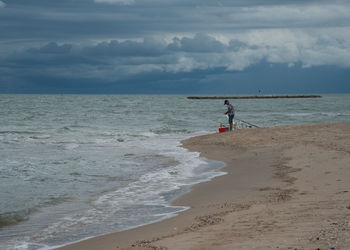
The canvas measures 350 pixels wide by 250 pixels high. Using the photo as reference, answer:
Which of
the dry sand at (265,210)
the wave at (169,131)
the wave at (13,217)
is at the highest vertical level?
the dry sand at (265,210)

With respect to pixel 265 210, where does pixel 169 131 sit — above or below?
below

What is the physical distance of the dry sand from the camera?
543 centimetres

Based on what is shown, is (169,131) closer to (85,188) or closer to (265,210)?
(85,188)

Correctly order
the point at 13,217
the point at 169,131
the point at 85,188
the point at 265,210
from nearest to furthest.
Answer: the point at 265,210 → the point at 13,217 → the point at 85,188 → the point at 169,131

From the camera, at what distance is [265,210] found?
728 cm

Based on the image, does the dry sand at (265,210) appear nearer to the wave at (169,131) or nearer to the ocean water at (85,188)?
the ocean water at (85,188)

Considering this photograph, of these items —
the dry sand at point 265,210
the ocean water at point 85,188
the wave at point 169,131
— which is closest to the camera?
the dry sand at point 265,210

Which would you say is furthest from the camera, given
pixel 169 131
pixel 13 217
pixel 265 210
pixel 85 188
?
pixel 169 131

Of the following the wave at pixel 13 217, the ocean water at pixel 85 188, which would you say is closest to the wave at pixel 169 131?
the ocean water at pixel 85 188

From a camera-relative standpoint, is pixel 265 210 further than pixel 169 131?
No

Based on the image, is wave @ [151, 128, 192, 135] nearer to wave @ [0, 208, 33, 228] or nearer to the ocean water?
the ocean water

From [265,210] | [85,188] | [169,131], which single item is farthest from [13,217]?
[169,131]

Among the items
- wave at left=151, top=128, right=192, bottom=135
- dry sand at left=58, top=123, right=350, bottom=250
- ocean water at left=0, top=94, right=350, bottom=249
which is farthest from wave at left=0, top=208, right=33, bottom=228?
wave at left=151, top=128, right=192, bottom=135

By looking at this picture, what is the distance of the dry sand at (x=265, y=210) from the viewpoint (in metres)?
5.43
